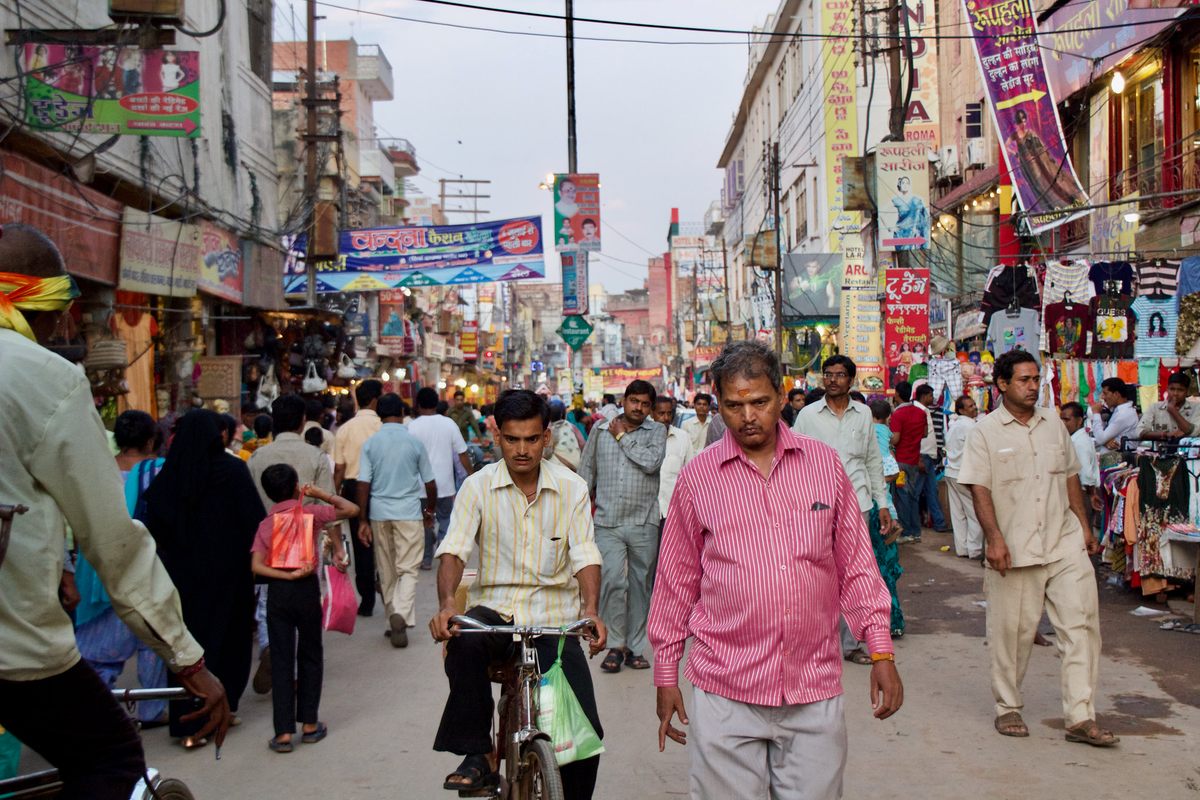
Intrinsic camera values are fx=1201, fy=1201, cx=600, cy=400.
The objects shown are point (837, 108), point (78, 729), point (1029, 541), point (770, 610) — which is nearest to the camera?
point (78, 729)

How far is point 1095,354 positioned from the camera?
1406 cm

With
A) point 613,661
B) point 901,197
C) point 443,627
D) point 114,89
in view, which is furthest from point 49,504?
point 901,197

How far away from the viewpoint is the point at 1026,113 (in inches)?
600

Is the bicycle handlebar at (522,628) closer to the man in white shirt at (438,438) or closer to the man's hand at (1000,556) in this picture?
the man's hand at (1000,556)

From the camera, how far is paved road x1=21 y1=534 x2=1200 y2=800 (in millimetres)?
5539

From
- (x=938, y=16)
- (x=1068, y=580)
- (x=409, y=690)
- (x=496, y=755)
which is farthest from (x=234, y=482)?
(x=938, y=16)

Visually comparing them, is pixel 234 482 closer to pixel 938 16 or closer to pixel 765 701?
pixel 765 701

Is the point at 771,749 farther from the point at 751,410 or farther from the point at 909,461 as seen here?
the point at 909,461

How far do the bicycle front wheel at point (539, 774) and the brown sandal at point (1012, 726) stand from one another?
10.2 feet

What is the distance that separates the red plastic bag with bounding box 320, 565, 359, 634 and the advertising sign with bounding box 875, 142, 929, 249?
47.1 feet

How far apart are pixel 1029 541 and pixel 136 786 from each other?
4.59m

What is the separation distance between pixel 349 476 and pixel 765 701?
829 cm

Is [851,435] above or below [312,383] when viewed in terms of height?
below

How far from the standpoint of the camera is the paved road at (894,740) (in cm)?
554
